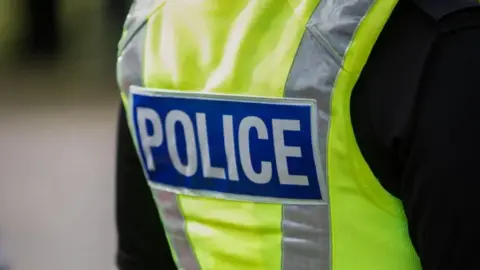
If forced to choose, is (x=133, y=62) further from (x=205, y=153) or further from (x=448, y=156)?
(x=448, y=156)

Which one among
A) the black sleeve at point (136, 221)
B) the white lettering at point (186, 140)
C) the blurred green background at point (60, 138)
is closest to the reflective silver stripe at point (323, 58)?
the white lettering at point (186, 140)

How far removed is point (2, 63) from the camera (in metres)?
2.81

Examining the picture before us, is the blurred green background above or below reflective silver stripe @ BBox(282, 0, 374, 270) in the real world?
below

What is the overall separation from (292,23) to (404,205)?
0.15 metres

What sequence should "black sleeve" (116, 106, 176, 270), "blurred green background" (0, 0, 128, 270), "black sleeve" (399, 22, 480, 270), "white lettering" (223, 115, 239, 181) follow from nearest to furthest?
"black sleeve" (399, 22, 480, 270)
"white lettering" (223, 115, 239, 181)
"black sleeve" (116, 106, 176, 270)
"blurred green background" (0, 0, 128, 270)

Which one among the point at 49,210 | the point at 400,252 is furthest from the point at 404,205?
the point at 49,210

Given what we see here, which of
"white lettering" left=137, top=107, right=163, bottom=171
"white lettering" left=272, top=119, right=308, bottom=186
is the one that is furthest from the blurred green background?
"white lettering" left=272, top=119, right=308, bottom=186

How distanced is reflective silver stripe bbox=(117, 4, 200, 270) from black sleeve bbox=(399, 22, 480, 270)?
8.6 inches

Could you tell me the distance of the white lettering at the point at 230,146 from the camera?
0.66m

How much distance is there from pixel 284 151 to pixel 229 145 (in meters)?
0.05

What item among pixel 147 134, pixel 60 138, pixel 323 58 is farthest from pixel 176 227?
pixel 60 138

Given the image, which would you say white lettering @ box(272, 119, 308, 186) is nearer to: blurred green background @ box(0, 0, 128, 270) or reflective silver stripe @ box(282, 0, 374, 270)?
reflective silver stripe @ box(282, 0, 374, 270)

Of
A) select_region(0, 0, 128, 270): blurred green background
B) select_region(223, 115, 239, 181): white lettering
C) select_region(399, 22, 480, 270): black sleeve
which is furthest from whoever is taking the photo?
select_region(0, 0, 128, 270): blurred green background

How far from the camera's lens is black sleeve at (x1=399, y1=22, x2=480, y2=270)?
0.55m
